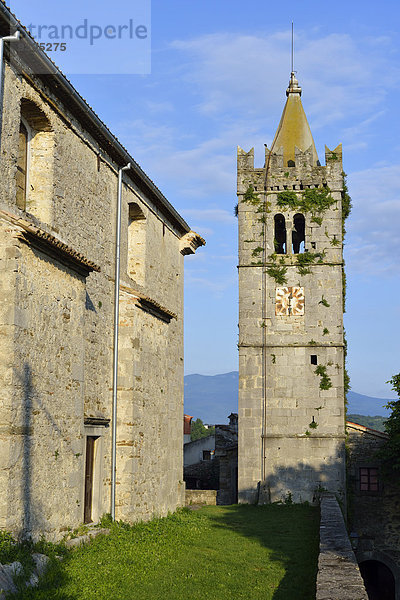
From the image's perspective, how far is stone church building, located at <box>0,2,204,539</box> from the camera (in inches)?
385

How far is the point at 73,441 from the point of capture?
11.5m

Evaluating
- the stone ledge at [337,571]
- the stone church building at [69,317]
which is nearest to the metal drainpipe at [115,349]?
the stone church building at [69,317]

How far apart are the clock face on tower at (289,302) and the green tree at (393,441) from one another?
4844 millimetres

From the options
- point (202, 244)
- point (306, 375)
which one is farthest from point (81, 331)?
point (306, 375)

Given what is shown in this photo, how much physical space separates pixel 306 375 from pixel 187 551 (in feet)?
48.9

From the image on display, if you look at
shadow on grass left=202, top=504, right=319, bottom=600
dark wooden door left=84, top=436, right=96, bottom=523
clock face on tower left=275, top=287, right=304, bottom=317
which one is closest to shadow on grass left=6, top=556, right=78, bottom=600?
shadow on grass left=202, top=504, right=319, bottom=600

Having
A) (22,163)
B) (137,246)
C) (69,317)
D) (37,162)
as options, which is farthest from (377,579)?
(22,163)

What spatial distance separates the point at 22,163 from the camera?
12055 mm

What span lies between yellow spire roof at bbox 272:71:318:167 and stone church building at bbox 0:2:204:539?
12038mm

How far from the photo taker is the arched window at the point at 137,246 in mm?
17953

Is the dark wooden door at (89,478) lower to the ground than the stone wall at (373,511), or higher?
higher

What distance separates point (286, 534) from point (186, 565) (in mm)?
5627

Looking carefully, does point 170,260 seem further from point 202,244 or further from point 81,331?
point 81,331

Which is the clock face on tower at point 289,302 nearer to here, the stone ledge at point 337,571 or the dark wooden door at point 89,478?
the dark wooden door at point 89,478
